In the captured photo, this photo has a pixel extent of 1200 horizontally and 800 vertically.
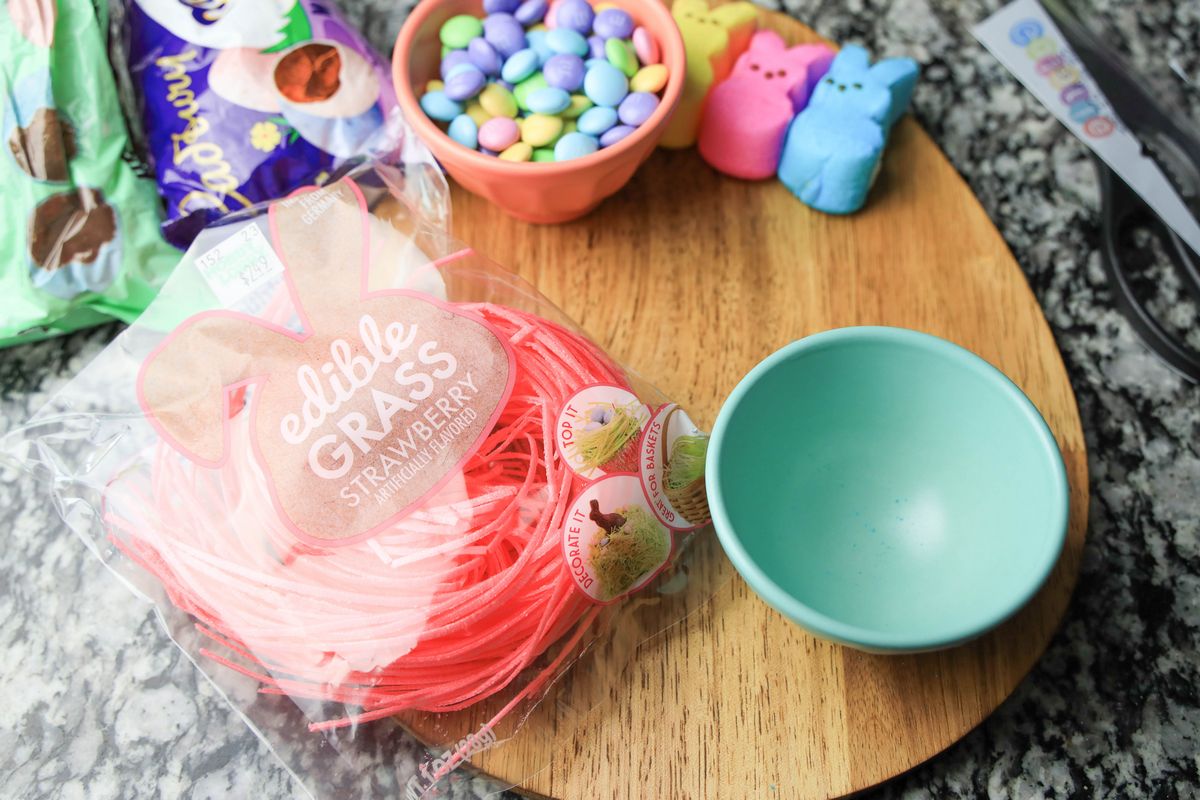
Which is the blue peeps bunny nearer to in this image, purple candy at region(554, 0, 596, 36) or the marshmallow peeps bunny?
the marshmallow peeps bunny

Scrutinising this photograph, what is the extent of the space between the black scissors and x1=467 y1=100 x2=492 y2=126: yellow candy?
0.60 metres

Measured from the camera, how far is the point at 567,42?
2.82 ft

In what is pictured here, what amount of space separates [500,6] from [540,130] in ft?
0.46

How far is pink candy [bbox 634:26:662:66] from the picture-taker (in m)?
0.86

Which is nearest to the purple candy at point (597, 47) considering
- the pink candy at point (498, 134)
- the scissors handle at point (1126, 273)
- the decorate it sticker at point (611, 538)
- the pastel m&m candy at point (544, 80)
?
the pastel m&m candy at point (544, 80)

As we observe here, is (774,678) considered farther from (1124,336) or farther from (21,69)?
(21,69)

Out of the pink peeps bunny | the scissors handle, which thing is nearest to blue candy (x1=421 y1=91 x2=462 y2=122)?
the pink peeps bunny

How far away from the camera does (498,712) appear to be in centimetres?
73

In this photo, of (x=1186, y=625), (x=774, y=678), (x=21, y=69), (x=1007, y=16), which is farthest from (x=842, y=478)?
(x=21, y=69)

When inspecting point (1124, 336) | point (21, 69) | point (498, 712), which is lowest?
point (498, 712)

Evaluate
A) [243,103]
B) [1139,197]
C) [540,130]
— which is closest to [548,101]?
[540,130]

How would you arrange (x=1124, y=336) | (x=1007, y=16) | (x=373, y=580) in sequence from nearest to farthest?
1. (x=373, y=580)
2. (x=1124, y=336)
3. (x=1007, y=16)

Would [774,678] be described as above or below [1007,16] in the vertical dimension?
below

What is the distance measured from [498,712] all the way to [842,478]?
12.6 inches
